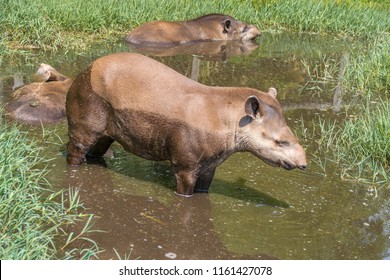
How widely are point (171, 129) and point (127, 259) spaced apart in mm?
1596

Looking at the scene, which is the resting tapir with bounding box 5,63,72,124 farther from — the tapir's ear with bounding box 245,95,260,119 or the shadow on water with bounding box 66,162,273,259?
the tapir's ear with bounding box 245,95,260,119

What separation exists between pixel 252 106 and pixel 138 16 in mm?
9391

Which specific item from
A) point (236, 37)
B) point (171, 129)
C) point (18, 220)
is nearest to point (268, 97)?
point (171, 129)

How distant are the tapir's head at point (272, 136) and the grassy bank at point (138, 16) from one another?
627cm

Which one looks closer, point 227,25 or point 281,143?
point 281,143

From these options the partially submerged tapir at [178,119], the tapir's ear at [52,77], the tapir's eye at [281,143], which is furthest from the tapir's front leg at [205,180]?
the tapir's ear at [52,77]

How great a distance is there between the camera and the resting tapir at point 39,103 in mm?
8352

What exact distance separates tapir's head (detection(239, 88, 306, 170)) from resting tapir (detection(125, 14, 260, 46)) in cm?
774

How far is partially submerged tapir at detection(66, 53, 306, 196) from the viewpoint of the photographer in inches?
249

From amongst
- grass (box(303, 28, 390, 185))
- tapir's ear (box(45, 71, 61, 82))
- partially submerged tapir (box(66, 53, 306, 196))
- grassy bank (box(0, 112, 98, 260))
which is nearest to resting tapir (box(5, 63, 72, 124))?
tapir's ear (box(45, 71, 61, 82))

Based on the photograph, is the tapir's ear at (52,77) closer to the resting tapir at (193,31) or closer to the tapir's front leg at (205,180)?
the tapir's front leg at (205,180)

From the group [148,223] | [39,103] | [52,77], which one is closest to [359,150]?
[148,223]

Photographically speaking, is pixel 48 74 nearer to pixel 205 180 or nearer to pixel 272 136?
pixel 205 180

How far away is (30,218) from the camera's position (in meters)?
5.04
